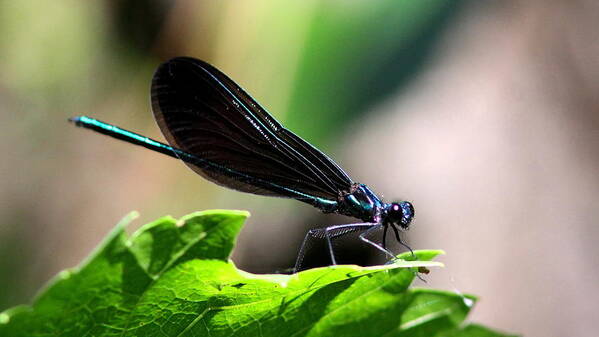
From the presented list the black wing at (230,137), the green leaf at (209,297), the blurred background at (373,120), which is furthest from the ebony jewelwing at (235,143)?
the blurred background at (373,120)

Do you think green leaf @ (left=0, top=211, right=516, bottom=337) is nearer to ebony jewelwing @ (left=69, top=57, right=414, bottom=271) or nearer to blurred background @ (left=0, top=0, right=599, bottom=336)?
ebony jewelwing @ (left=69, top=57, right=414, bottom=271)

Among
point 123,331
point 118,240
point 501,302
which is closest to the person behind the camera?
point 118,240

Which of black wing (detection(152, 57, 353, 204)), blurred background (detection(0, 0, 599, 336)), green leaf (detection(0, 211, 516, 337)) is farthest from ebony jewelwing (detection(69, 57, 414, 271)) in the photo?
blurred background (detection(0, 0, 599, 336))

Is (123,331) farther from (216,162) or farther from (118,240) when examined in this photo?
(216,162)

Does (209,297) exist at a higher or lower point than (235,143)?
lower

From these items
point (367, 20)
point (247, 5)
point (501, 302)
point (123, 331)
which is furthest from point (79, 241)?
point (123, 331)

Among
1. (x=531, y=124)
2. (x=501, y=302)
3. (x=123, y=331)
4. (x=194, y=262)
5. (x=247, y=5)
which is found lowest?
(x=501, y=302)

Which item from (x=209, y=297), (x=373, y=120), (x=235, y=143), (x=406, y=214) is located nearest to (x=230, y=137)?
(x=235, y=143)

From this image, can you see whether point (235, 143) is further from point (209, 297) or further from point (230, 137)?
point (209, 297)
